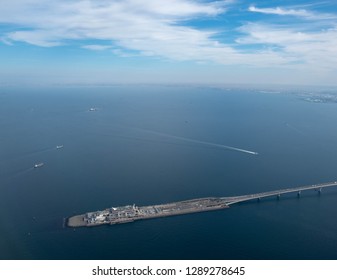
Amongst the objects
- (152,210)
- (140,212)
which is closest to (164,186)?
(152,210)

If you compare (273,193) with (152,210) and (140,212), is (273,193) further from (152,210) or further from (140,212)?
(140,212)

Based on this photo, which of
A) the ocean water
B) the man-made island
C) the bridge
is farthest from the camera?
the bridge

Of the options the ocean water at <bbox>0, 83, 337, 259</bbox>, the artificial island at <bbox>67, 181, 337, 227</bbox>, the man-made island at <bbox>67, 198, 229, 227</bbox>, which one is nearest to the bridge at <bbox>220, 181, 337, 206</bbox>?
the artificial island at <bbox>67, 181, 337, 227</bbox>

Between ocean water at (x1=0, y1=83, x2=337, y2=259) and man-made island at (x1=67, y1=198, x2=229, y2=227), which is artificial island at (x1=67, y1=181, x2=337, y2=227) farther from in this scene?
ocean water at (x1=0, y1=83, x2=337, y2=259)

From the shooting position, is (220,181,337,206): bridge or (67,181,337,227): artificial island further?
(220,181,337,206): bridge

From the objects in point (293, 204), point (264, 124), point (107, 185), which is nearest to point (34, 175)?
point (107, 185)

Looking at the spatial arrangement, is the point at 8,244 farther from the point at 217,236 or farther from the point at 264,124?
the point at 264,124

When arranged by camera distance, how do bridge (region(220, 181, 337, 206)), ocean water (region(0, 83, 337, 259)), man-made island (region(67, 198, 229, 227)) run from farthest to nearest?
bridge (region(220, 181, 337, 206)) < man-made island (region(67, 198, 229, 227)) < ocean water (region(0, 83, 337, 259))

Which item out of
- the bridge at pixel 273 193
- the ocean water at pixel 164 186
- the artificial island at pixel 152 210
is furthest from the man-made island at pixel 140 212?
the bridge at pixel 273 193
